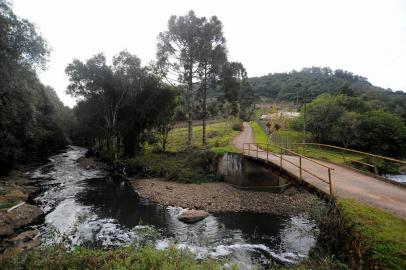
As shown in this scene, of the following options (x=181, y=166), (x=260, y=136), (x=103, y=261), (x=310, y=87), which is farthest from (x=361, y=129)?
(x=310, y=87)

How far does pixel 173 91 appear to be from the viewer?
35.7 m

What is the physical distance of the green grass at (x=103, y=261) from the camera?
26.4 feet

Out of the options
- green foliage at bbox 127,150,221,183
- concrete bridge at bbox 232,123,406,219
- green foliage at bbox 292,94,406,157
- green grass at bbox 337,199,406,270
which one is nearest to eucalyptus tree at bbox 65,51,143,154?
green foliage at bbox 127,150,221,183

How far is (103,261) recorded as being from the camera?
901cm

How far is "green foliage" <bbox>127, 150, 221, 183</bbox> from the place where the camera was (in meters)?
26.4

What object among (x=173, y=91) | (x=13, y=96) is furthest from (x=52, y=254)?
(x=173, y=91)

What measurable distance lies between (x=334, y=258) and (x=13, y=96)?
25541 millimetres

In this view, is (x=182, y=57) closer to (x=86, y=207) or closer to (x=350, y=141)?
(x=86, y=207)

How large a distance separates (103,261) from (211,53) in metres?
26.7

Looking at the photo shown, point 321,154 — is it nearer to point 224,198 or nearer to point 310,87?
point 224,198

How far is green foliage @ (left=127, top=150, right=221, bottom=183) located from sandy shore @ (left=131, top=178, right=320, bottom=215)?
5.72 ft

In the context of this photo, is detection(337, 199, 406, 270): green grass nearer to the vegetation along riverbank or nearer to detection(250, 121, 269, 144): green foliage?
the vegetation along riverbank

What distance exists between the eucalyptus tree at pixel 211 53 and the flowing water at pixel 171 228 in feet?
57.0

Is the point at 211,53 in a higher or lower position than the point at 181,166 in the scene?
higher
